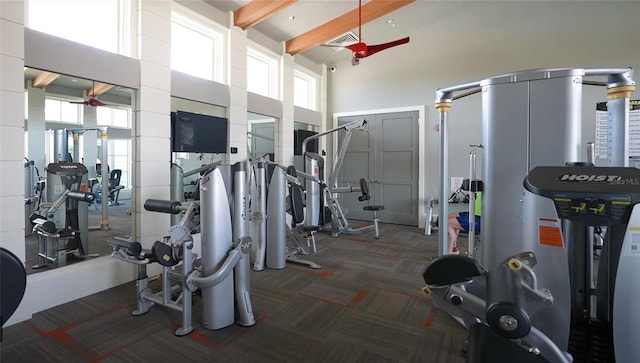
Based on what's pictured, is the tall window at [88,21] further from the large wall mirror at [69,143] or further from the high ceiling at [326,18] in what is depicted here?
the high ceiling at [326,18]

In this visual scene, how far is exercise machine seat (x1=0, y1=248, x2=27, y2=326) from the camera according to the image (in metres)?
1.07

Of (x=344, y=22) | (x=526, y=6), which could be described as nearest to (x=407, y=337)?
(x=344, y=22)

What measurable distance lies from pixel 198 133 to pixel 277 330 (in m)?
2.84

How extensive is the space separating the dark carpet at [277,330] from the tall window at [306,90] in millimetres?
4472

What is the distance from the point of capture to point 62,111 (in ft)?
12.7

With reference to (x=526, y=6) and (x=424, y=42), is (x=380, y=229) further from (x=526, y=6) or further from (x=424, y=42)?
(x=526, y=6)

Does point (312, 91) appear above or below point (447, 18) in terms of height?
below

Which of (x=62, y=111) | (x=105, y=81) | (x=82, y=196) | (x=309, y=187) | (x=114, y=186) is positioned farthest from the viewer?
(x=309, y=187)

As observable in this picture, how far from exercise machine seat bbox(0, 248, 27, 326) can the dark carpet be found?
3.76ft

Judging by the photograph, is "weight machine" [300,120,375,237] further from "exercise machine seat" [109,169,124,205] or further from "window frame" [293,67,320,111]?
"exercise machine seat" [109,169,124,205]

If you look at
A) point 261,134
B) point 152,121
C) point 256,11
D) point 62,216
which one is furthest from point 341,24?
point 62,216

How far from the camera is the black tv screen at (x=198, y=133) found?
3851mm

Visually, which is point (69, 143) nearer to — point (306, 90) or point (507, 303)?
point (306, 90)

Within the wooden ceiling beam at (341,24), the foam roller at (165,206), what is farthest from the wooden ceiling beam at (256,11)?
the foam roller at (165,206)
